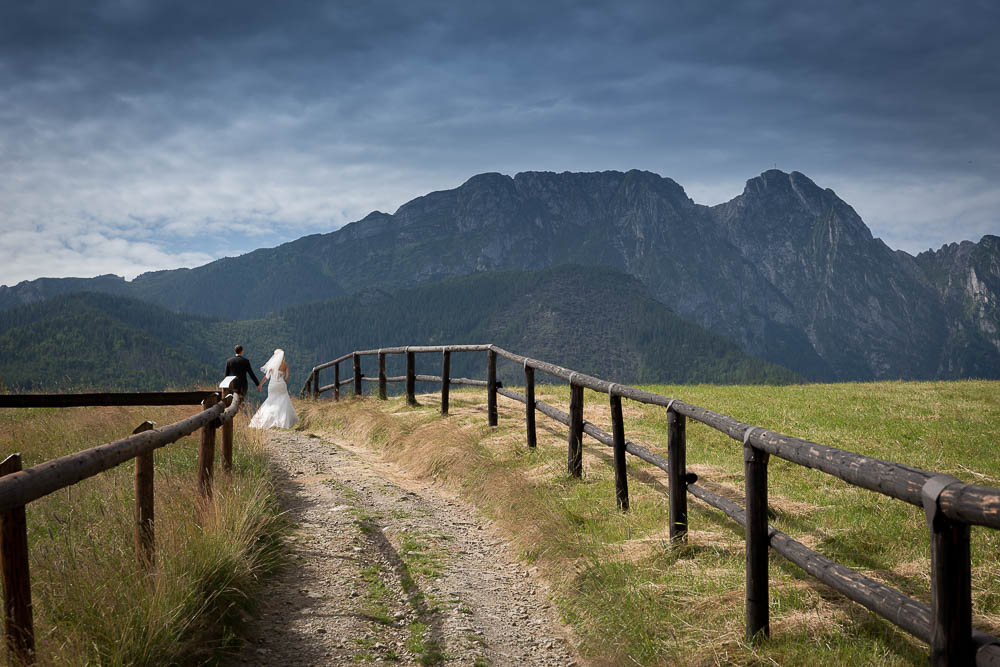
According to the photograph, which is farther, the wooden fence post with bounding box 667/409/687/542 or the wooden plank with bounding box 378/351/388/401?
the wooden plank with bounding box 378/351/388/401

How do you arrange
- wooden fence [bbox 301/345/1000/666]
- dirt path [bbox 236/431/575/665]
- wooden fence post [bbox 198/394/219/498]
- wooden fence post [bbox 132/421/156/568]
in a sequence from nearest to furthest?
wooden fence [bbox 301/345/1000/666]
wooden fence post [bbox 132/421/156/568]
dirt path [bbox 236/431/575/665]
wooden fence post [bbox 198/394/219/498]

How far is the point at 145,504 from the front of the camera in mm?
4555

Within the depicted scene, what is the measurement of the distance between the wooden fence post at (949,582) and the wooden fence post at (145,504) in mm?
4423

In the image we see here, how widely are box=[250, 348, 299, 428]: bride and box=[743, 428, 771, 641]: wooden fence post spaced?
1524cm

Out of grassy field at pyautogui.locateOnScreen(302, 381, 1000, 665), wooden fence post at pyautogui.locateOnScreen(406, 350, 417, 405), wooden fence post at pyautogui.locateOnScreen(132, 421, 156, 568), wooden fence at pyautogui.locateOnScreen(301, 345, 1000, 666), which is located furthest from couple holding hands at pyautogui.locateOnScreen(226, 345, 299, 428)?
wooden fence at pyautogui.locateOnScreen(301, 345, 1000, 666)

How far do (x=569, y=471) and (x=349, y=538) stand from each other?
2.87m

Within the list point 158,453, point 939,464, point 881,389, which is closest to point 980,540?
point 939,464

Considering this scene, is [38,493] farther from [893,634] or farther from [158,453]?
[158,453]

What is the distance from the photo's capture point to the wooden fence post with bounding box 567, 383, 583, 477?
812 cm

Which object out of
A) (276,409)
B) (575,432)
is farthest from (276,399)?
(575,432)

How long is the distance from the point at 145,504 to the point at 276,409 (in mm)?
13911

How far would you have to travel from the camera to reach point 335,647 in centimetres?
460

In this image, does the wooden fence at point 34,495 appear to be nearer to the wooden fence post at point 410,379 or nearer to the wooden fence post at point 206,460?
the wooden fence post at point 206,460

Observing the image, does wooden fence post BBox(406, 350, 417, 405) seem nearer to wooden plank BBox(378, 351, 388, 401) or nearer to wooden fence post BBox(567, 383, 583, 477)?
wooden plank BBox(378, 351, 388, 401)
